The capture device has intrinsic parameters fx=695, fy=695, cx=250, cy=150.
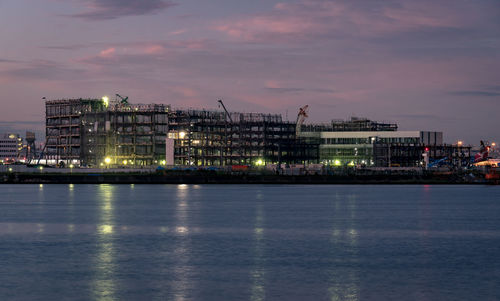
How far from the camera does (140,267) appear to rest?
38594 millimetres

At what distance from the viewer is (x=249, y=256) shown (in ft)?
141

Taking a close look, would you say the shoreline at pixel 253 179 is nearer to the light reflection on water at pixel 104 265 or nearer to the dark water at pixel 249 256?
the dark water at pixel 249 256

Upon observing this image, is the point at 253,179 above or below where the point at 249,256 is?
above

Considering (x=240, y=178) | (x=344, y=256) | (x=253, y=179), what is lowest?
(x=344, y=256)

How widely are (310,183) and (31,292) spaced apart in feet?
500

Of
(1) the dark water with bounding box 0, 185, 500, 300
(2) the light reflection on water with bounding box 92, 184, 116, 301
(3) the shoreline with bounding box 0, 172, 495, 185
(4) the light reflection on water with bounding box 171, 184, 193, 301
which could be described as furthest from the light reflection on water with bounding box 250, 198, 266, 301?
(3) the shoreline with bounding box 0, 172, 495, 185

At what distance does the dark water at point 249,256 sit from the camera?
31500mm

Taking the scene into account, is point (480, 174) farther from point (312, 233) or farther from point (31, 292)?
point (31, 292)

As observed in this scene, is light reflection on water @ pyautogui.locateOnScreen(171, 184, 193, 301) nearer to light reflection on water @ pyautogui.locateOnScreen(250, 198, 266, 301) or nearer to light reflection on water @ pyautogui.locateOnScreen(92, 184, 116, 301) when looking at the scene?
light reflection on water @ pyautogui.locateOnScreen(92, 184, 116, 301)

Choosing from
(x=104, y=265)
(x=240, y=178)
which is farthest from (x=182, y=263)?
(x=240, y=178)

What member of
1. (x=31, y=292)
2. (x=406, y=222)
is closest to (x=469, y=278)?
(x=31, y=292)

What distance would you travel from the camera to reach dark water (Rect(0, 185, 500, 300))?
1240 inches

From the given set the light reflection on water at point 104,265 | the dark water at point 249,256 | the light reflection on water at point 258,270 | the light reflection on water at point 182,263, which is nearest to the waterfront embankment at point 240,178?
the dark water at point 249,256

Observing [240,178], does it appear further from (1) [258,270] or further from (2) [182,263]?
(1) [258,270]
